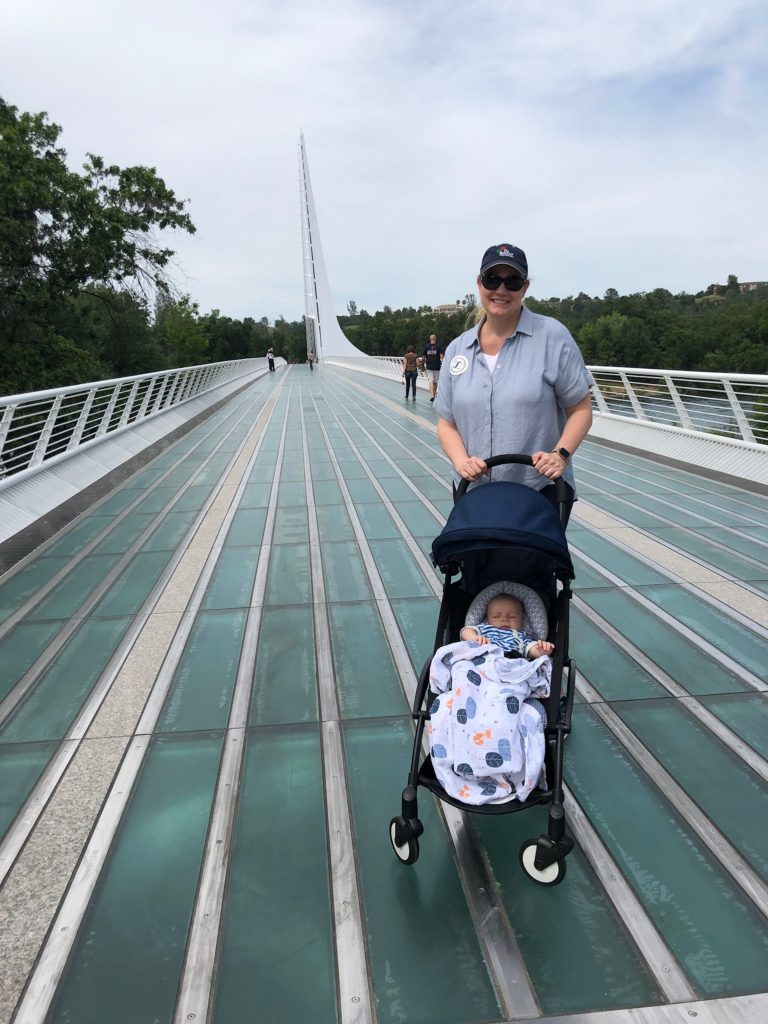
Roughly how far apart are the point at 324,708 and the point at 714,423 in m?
7.55

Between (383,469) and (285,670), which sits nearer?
(285,670)

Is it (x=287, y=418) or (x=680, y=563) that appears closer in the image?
(x=680, y=563)

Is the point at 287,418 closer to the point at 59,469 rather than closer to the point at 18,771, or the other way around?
the point at 59,469

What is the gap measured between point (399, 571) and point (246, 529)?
193 centimetres

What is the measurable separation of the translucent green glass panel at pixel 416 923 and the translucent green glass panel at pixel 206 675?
890mm

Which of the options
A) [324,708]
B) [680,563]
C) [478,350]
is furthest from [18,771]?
[680,563]

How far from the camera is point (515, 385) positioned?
257cm

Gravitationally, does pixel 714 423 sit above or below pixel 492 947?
above

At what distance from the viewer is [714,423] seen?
886 cm

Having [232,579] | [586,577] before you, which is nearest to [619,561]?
[586,577]

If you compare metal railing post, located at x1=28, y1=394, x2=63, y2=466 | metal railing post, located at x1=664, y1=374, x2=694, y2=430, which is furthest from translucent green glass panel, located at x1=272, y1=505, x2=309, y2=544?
metal railing post, located at x1=664, y1=374, x2=694, y2=430

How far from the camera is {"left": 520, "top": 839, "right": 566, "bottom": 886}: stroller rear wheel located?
2127mm

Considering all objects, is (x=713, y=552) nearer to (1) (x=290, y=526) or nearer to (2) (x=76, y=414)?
(1) (x=290, y=526)

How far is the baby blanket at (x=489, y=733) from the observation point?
82.0 inches
